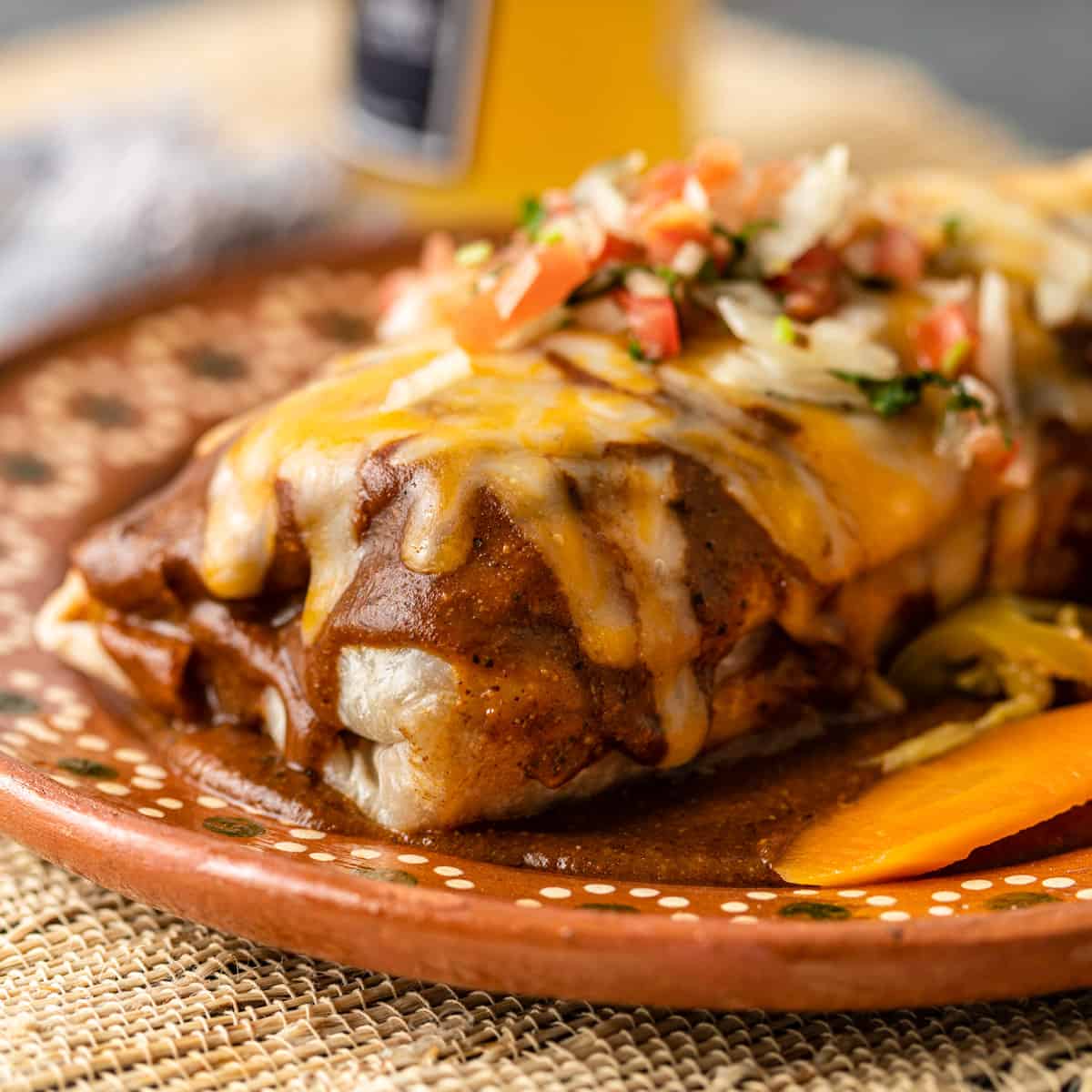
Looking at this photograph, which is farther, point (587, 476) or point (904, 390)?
point (904, 390)

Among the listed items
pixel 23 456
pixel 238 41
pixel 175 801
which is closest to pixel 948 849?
pixel 175 801

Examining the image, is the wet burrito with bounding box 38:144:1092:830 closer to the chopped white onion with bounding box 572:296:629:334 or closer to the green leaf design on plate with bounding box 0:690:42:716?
the chopped white onion with bounding box 572:296:629:334

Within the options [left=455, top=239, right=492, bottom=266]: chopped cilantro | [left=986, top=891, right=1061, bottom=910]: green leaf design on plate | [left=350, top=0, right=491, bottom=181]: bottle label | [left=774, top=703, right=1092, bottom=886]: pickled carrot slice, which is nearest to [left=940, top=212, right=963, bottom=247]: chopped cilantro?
[left=455, top=239, right=492, bottom=266]: chopped cilantro

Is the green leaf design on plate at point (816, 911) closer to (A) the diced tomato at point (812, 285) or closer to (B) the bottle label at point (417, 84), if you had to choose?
(A) the diced tomato at point (812, 285)

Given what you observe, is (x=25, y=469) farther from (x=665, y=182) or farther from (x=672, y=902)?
(x=672, y=902)

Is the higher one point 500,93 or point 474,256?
point 474,256

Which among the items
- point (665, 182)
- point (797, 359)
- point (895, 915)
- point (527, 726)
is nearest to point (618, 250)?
point (665, 182)

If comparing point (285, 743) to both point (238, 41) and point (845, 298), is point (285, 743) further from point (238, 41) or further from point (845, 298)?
point (238, 41)
